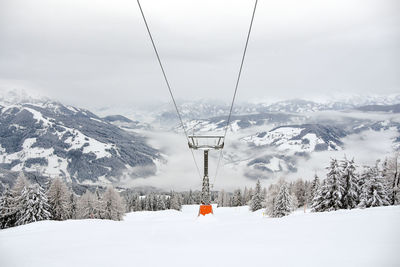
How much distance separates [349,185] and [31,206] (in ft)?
162

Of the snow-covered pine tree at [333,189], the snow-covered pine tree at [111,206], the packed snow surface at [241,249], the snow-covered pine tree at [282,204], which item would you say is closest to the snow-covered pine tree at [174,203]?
the snow-covered pine tree at [111,206]

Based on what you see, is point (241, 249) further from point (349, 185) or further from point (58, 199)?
point (58, 199)

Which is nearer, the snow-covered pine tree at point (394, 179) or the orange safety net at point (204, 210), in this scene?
the orange safety net at point (204, 210)

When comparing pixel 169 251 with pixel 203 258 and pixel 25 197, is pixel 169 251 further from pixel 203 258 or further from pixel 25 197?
pixel 25 197

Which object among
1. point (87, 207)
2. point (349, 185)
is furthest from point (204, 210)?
point (87, 207)

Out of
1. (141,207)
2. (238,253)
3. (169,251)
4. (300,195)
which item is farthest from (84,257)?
(141,207)

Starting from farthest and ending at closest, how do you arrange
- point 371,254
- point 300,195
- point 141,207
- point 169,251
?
point 141,207
point 300,195
point 169,251
point 371,254

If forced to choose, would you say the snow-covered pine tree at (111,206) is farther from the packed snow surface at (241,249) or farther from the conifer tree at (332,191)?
the packed snow surface at (241,249)

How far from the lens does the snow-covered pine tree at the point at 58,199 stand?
165 feet

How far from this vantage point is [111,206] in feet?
199

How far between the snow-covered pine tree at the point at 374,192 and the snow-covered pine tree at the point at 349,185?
1513mm

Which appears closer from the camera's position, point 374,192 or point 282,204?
point 374,192

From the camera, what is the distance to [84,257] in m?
7.45

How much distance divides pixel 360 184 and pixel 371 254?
36.8 m
